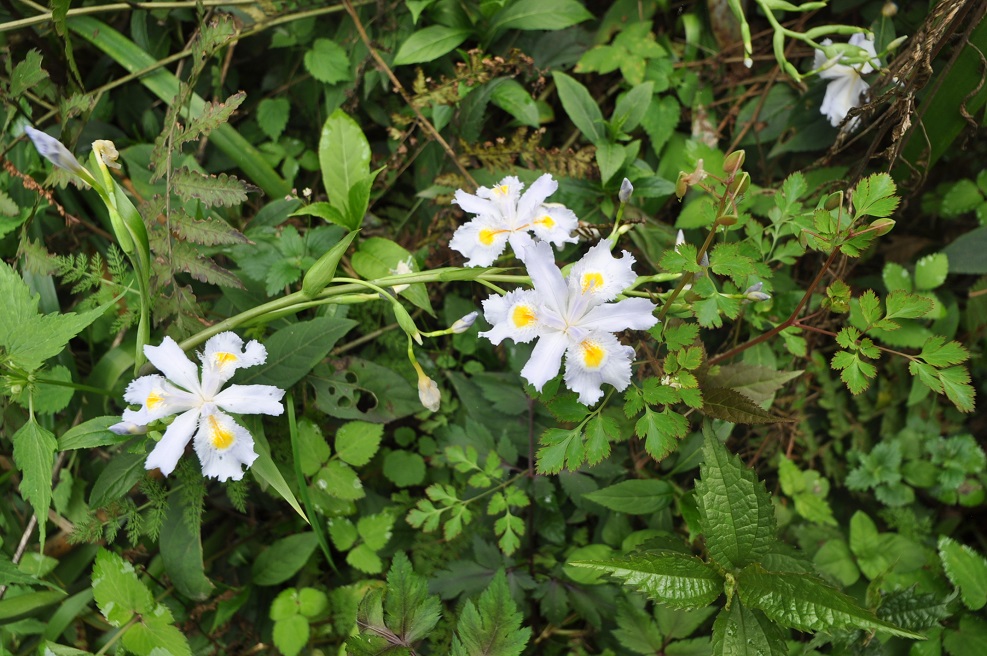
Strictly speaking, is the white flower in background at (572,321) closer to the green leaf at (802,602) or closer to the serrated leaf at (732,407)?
the serrated leaf at (732,407)

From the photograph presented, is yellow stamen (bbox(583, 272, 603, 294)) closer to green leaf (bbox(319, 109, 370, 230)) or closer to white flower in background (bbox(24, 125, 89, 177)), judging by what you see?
green leaf (bbox(319, 109, 370, 230))

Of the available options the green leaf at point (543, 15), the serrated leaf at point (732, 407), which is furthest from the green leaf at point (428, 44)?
the serrated leaf at point (732, 407)

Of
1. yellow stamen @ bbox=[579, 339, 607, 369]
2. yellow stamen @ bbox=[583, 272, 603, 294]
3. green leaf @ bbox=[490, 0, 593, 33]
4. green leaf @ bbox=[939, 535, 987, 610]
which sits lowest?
green leaf @ bbox=[939, 535, 987, 610]

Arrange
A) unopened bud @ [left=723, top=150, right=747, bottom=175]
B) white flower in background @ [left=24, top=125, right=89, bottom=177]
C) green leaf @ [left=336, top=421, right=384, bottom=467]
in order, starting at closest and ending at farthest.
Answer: white flower in background @ [left=24, top=125, right=89, bottom=177], unopened bud @ [left=723, top=150, right=747, bottom=175], green leaf @ [left=336, top=421, right=384, bottom=467]

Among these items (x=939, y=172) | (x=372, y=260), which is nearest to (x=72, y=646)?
(x=372, y=260)

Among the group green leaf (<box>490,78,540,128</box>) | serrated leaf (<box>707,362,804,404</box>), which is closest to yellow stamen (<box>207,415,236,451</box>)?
serrated leaf (<box>707,362,804,404</box>)

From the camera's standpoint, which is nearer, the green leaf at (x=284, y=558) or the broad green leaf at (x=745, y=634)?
the broad green leaf at (x=745, y=634)
